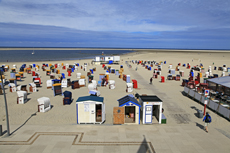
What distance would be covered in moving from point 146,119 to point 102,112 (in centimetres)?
352

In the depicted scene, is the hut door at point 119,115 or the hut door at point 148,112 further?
the hut door at point 148,112

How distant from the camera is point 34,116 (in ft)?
49.0

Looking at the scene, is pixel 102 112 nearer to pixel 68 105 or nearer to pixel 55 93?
pixel 68 105

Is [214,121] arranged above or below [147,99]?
below

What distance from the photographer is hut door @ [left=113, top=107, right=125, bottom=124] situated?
12.8 metres

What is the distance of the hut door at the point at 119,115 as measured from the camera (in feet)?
42.1

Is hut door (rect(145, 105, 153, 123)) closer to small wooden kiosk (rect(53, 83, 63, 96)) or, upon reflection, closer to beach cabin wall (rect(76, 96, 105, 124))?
beach cabin wall (rect(76, 96, 105, 124))

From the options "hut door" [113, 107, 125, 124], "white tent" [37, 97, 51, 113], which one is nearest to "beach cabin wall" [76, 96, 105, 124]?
"hut door" [113, 107, 125, 124]

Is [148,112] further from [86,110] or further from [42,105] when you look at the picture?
[42,105]

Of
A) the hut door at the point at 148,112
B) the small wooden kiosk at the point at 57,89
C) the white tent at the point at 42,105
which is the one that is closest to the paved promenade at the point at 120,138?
the hut door at the point at 148,112

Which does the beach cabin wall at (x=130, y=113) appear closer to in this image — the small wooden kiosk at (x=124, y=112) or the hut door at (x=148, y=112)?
the small wooden kiosk at (x=124, y=112)

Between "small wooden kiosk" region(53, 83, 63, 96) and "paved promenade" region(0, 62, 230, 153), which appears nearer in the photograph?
"paved promenade" region(0, 62, 230, 153)

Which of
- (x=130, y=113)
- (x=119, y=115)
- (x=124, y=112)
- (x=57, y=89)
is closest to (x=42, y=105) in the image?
(x=57, y=89)

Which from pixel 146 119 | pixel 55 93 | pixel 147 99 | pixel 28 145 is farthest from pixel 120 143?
pixel 55 93
